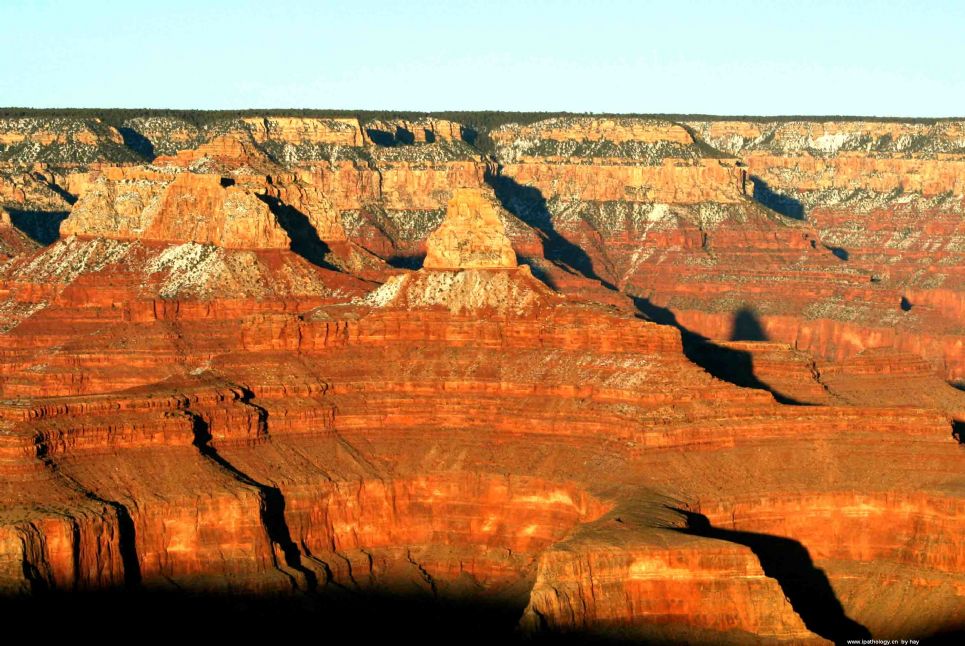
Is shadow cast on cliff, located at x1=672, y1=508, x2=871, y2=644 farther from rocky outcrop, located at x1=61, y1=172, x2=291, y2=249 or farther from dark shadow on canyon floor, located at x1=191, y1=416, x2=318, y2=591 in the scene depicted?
rocky outcrop, located at x1=61, y1=172, x2=291, y2=249

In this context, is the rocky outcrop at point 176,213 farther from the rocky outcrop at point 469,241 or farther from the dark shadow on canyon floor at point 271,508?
the dark shadow on canyon floor at point 271,508

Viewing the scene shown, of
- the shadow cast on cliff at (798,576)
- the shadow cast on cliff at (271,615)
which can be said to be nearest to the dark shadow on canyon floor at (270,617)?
the shadow cast on cliff at (271,615)

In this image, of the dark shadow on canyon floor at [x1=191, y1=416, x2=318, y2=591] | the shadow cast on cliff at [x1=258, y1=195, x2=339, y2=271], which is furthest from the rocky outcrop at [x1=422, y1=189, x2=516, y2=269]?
the shadow cast on cliff at [x1=258, y1=195, x2=339, y2=271]

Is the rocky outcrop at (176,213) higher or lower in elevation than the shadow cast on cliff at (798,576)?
higher

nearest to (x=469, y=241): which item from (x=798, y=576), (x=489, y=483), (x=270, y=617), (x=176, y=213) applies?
(x=489, y=483)

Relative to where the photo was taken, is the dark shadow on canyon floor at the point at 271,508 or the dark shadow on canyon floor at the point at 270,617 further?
the dark shadow on canyon floor at the point at 271,508

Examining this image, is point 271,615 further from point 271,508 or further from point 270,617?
point 271,508

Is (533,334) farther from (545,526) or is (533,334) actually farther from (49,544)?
(49,544)
